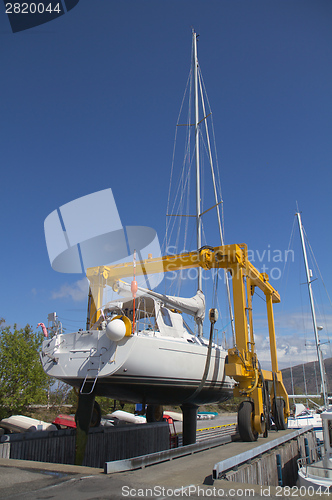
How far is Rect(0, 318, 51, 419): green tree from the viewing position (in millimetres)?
18953

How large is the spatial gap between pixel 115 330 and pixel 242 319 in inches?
155

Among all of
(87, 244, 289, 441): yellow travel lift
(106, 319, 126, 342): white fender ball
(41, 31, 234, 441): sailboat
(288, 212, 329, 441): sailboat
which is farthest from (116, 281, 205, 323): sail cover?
(288, 212, 329, 441): sailboat

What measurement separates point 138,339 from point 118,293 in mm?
3894

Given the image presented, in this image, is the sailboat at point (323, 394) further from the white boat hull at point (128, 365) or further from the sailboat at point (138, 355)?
the white boat hull at point (128, 365)

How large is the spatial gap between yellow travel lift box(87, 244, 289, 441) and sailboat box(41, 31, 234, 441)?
11 cm

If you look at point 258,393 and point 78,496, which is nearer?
point 78,496

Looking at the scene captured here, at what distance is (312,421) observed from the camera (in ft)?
69.3

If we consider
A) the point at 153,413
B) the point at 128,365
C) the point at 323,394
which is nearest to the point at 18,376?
the point at 153,413

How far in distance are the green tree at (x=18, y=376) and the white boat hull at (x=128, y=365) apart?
1144cm

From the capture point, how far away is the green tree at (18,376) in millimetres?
18953

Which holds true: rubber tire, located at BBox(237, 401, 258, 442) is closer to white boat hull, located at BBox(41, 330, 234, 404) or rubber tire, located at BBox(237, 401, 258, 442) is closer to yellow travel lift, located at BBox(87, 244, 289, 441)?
yellow travel lift, located at BBox(87, 244, 289, 441)

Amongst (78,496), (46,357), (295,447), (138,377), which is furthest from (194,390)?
(78,496)

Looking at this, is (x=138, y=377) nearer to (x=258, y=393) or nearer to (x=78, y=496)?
(x=258, y=393)

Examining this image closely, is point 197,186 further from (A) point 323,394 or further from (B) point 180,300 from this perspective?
(A) point 323,394
